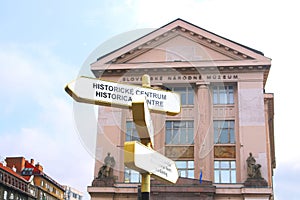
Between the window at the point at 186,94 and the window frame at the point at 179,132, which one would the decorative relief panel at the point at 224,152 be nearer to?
the window frame at the point at 179,132

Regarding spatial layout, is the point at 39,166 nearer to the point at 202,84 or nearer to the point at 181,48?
the point at 181,48

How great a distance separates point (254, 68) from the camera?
124ft

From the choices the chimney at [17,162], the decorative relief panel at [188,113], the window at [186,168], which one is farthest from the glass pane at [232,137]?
the chimney at [17,162]

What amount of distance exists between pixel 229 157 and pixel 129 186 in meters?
8.30

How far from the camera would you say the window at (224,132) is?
36.7m

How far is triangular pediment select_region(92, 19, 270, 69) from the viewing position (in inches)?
1500

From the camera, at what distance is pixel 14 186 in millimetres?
70062

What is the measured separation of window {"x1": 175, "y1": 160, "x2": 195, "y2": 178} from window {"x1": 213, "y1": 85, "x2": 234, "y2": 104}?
18.6 ft

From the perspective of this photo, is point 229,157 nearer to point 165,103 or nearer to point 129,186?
point 129,186

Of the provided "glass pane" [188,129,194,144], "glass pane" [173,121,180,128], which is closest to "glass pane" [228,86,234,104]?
"glass pane" [188,129,194,144]

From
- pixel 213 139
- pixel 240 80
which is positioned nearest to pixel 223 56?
pixel 240 80

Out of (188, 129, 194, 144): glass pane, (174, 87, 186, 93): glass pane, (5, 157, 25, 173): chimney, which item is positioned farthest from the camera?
(5, 157, 25, 173): chimney

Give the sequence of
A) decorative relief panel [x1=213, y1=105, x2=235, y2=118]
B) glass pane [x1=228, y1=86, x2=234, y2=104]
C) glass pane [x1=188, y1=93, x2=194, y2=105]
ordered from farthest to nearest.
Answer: glass pane [x1=228, y1=86, x2=234, y2=104] → glass pane [x1=188, y1=93, x2=194, y2=105] → decorative relief panel [x1=213, y1=105, x2=235, y2=118]

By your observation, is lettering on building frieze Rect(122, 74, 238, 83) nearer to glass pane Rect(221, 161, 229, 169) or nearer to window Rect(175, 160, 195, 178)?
window Rect(175, 160, 195, 178)
